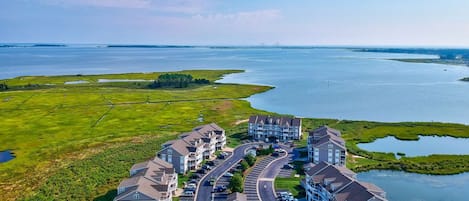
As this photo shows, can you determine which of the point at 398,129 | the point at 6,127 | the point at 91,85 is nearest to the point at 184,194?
the point at 398,129

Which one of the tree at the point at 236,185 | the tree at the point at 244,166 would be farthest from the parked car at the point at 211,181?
the tree at the point at 244,166

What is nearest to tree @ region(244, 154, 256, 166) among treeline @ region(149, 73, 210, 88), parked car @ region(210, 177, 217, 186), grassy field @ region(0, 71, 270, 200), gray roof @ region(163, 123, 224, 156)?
parked car @ region(210, 177, 217, 186)

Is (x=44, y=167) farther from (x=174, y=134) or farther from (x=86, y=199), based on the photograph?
(x=174, y=134)

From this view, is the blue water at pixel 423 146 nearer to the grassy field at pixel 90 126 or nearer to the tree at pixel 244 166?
the tree at pixel 244 166

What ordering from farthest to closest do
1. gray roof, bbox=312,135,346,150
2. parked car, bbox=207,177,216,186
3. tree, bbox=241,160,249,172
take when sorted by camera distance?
gray roof, bbox=312,135,346,150 < tree, bbox=241,160,249,172 < parked car, bbox=207,177,216,186

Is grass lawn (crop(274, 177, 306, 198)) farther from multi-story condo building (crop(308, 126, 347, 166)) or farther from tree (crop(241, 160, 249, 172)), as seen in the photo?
multi-story condo building (crop(308, 126, 347, 166))

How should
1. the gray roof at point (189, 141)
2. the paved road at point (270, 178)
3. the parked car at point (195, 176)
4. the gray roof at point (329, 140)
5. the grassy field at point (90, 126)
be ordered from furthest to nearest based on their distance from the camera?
1. the gray roof at point (329, 140)
2. the gray roof at point (189, 141)
3. the grassy field at point (90, 126)
4. the parked car at point (195, 176)
5. the paved road at point (270, 178)

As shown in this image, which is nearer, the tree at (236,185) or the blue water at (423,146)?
the tree at (236,185)
